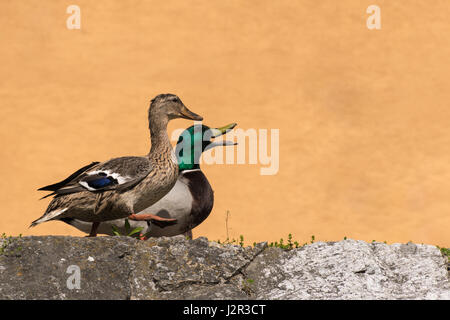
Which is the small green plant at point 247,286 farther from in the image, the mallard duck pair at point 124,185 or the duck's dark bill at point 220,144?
the duck's dark bill at point 220,144

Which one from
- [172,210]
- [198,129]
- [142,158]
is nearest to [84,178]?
[142,158]

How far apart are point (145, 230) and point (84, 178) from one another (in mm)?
989

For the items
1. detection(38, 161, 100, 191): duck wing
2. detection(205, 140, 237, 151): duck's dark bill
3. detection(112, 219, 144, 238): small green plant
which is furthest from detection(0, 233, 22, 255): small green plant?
detection(205, 140, 237, 151): duck's dark bill

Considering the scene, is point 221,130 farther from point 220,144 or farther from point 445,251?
point 445,251

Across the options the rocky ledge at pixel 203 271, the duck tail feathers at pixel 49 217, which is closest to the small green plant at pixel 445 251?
the rocky ledge at pixel 203 271

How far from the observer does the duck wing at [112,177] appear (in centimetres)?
729

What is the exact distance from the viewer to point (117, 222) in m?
7.86

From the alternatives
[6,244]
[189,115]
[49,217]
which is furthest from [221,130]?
[6,244]

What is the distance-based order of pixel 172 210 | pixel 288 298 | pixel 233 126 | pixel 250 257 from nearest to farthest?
pixel 288 298
pixel 250 257
pixel 172 210
pixel 233 126

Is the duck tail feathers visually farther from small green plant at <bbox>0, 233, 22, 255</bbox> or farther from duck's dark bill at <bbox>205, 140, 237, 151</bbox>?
duck's dark bill at <bbox>205, 140, 237, 151</bbox>

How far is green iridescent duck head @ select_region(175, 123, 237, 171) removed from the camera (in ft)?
28.1

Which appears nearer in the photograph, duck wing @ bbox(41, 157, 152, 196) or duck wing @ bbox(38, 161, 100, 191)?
duck wing @ bbox(41, 157, 152, 196)
